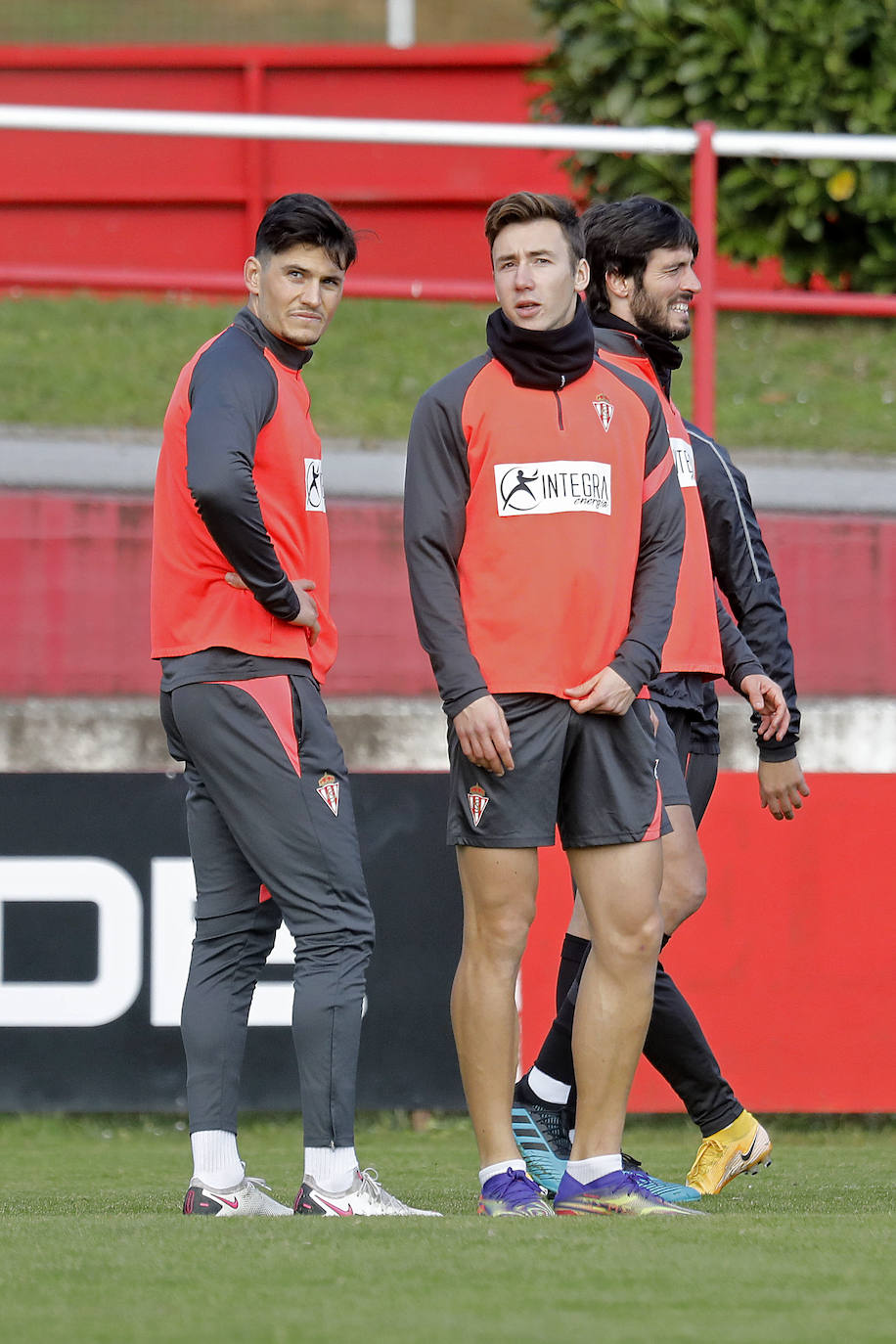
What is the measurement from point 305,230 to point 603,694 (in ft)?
3.48

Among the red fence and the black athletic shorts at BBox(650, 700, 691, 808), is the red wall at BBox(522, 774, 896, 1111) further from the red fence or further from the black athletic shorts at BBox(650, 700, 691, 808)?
the red fence

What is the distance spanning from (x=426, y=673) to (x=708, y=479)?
1887 millimetres

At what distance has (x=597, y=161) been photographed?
920 cm

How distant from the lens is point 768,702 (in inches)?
176

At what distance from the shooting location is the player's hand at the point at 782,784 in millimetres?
4562

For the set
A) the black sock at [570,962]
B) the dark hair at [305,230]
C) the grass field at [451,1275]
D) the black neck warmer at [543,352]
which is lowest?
the grass field at [451,1275]

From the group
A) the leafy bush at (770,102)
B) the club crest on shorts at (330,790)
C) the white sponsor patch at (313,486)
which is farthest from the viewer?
the leafy bush at (770,102)

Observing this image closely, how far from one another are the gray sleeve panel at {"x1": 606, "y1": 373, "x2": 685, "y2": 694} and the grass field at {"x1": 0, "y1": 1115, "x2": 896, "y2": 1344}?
97 cm

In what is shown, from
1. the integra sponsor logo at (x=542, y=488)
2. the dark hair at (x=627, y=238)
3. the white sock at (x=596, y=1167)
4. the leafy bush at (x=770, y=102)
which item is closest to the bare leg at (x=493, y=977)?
Result: the white sock at (x=596, y=1167)

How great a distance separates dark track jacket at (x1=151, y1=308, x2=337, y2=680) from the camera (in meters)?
3.65

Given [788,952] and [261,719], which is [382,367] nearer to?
[788,952]

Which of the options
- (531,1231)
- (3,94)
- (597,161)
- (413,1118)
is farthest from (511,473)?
(3,94)

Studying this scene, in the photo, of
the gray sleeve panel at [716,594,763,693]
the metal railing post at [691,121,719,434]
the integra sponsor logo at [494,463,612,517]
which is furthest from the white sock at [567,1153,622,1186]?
the metal railing post at [691,121,719,434]

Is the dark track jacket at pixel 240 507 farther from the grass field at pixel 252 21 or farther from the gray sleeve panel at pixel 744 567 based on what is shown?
the grass field at pixel 252 21
